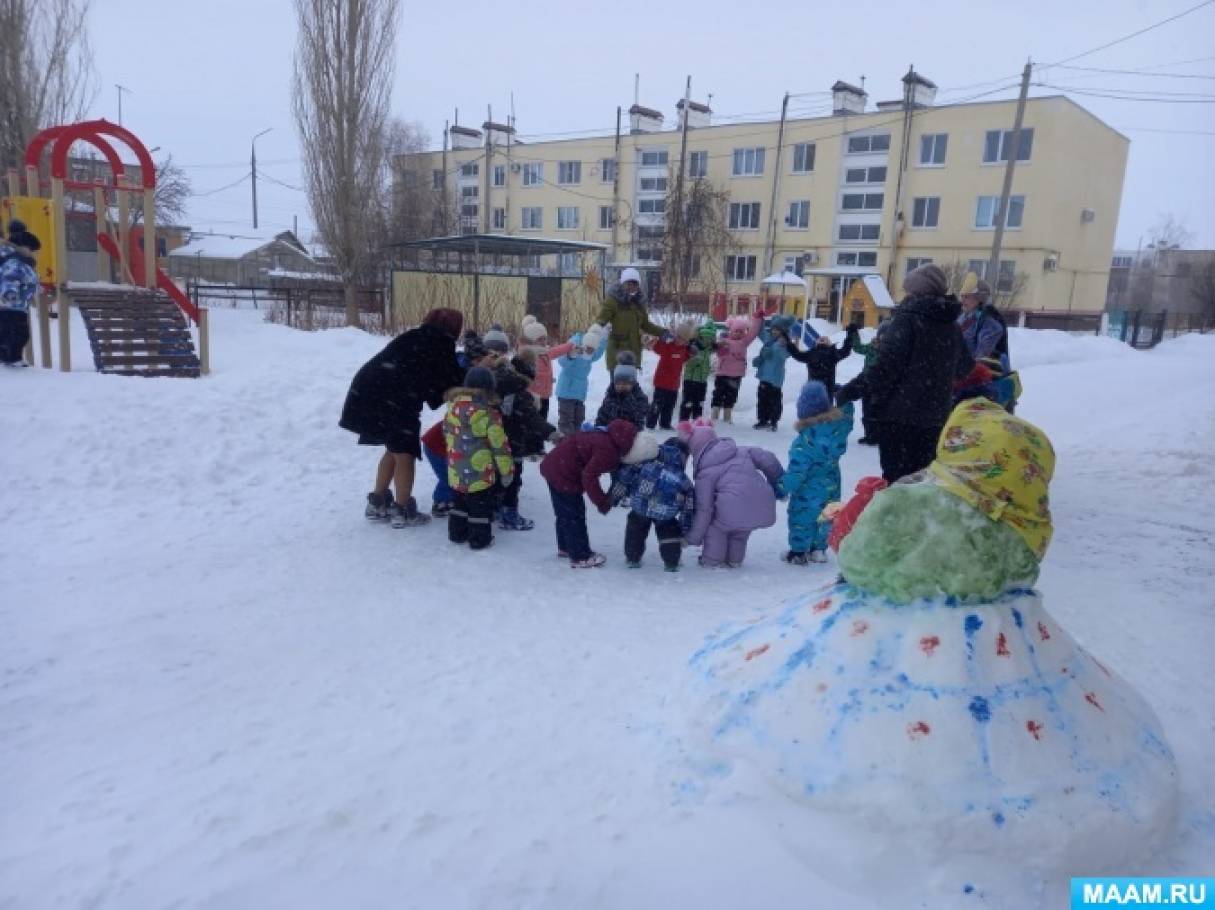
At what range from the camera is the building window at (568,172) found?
4644 cm

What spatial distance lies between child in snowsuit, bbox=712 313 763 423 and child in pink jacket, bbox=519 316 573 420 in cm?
255

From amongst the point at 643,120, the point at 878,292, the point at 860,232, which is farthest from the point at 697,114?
the point at 878,292

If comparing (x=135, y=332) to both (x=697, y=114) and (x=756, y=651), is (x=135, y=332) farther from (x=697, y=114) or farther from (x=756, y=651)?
Result: (x=697, y=114)

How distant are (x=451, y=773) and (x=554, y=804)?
1.38 feet

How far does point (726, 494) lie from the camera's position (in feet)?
17.5

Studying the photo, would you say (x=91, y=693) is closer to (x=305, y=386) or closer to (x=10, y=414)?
(x=10, y=414)

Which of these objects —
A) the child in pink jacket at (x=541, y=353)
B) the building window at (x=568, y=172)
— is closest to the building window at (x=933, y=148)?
the building window at (x=568, y=172)

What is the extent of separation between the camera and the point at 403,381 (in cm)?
591

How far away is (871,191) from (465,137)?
2601cm

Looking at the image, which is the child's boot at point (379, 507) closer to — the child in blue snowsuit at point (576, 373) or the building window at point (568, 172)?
the child in blue snowsuit at point (576, 373)

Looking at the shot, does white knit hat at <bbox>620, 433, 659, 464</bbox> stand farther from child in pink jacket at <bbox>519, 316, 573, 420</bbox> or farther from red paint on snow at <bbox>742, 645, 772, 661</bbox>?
child in pink jacket at <bbox>519, 316, 573, 420</bbox>

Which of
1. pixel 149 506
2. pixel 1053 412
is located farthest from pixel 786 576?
pixel 1053 412

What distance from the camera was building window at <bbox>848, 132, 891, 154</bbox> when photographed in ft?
119

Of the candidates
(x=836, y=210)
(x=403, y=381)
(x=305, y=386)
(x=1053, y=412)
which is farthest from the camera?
(x=836, y=210)
